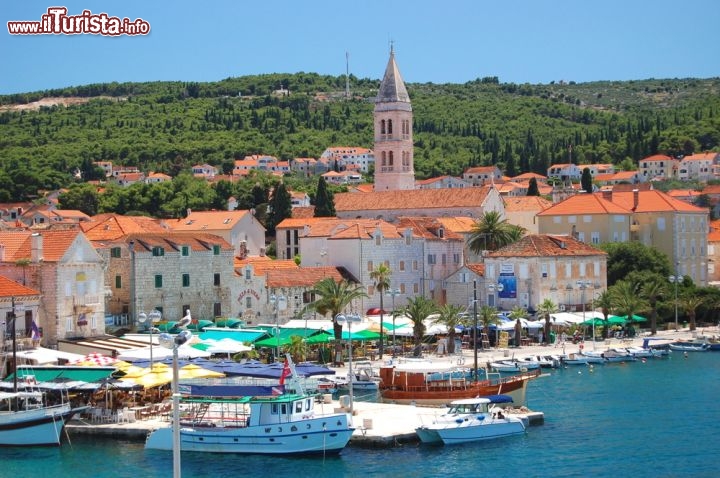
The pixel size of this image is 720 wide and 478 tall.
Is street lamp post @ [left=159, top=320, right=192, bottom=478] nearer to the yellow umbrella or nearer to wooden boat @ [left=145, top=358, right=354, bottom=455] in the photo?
wooden boat @ [left=145, top=358, right=354, bottom=455]

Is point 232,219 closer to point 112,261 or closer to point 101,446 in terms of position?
point 112,261

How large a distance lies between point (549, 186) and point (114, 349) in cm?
13257

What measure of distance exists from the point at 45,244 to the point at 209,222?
36.8 meters

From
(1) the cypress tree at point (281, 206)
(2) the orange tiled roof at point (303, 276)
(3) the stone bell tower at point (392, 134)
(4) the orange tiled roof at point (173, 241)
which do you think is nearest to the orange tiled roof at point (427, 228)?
(2) the orange tiled roof at point (303, 276)

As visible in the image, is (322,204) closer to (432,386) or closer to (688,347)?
(688,347)

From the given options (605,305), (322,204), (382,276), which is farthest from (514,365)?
(322,204)

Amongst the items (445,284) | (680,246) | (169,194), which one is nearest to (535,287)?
(445,284)

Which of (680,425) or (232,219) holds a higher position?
(232,219)

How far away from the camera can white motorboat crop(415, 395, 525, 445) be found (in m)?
41.8

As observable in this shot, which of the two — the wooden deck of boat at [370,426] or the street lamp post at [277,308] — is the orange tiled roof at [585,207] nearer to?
the street lamp post at [277,308]

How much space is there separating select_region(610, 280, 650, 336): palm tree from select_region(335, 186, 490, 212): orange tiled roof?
61.7 ft

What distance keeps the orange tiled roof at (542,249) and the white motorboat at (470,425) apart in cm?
3524

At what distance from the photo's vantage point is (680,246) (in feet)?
311

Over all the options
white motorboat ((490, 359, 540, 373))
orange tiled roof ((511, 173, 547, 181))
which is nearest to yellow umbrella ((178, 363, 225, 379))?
white motorboat ((490, 359, 540, 373))
